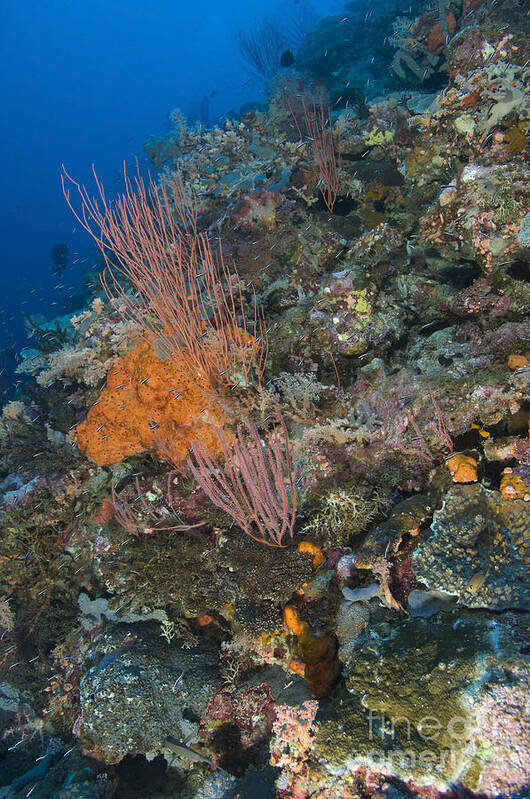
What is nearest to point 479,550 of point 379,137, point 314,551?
point 314,551

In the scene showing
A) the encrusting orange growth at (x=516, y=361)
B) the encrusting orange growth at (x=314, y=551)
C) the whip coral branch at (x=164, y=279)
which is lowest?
the encrusting orange growth at (x=314, y=551)

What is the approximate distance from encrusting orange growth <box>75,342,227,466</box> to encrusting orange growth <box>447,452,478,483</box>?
2416mm

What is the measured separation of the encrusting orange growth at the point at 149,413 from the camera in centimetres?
448

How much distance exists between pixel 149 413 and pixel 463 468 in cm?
342

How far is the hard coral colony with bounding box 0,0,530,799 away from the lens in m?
2.54

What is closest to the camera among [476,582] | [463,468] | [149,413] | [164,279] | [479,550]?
[476,582]

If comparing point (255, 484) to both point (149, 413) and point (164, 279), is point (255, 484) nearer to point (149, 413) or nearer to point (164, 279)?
point (149, 413)

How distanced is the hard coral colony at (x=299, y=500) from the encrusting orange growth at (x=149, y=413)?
0.11 feet

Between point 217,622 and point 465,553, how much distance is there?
2993 mm

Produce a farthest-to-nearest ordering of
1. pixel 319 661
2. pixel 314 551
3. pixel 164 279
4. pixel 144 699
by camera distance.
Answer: pixel 164 279 < pixel 144 699 < pixel 314 551 < pixel 319 661

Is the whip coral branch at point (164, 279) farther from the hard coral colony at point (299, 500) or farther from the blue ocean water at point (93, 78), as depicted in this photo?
the blue ocean water at point (93, 78)

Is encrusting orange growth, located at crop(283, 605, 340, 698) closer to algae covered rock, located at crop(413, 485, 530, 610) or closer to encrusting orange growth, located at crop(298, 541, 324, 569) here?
encrusting orange growth, located at crop(298, 541, 324, 569)

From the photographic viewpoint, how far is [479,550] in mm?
2686

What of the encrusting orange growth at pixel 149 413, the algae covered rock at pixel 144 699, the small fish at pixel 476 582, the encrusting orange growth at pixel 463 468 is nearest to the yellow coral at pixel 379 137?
the encrusting orange growth at pixel 149 413
